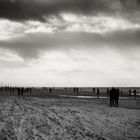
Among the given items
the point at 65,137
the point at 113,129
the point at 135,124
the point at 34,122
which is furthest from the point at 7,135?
the point at 135,124

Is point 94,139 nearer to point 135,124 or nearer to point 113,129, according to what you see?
point 113,129

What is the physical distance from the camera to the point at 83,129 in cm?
1095

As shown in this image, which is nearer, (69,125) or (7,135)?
(7,135)

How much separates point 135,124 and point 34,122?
5260mm

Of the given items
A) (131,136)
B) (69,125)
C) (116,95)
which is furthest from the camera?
(116,95)

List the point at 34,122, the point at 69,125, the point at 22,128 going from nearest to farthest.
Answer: the point at 22,128 → the point at 69,125 → the point at 34,122

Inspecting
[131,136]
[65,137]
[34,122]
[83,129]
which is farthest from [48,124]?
[131,136]

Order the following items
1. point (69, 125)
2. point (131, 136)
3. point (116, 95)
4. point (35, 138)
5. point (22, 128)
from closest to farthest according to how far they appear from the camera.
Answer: point (35, 138), point (131, 136), point (22, 128), point (69, 125), point (116, 95)

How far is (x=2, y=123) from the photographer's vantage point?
11938 millimetres

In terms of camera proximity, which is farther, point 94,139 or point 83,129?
point 83,129

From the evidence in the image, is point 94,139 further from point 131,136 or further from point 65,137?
point 131,136

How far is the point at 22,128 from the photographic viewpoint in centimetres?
1088

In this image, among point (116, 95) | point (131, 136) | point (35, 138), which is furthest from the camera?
point (116, 95)

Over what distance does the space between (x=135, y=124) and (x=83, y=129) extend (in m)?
3.36
